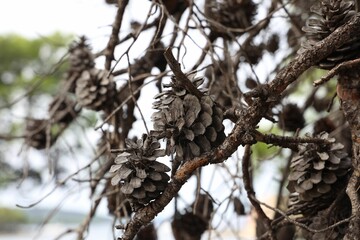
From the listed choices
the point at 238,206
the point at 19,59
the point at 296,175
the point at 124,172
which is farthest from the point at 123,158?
the point at 19,59

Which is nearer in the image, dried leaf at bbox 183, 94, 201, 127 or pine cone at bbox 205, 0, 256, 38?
dried leaf at bbox 183, 94, 201, 127

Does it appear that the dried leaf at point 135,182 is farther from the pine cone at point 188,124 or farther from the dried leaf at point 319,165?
A: the dried leaf at point 319,165

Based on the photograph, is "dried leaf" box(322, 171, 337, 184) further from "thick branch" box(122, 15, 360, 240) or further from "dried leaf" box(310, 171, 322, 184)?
"thick branch" box(122, 15, 360, 240)

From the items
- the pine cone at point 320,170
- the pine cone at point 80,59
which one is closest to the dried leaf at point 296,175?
the pine cone at point 320,170

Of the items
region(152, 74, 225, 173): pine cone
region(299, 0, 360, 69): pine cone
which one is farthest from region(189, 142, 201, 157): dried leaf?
region(299, 0, 360, 69): pine cone

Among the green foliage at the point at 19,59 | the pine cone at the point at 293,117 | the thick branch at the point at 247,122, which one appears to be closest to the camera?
the thick branch at the point at 247,122

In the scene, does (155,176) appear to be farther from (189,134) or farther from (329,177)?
(329,177)

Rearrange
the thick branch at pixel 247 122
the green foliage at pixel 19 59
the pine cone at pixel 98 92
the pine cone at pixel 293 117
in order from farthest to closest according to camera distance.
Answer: the green foliage at pixel 19 59 → the pine cone at pixel 293 117 → the pine cone at pixel 98 92 → the thick branch at pixel 247 122

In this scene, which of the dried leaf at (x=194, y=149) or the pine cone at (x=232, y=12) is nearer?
the dried leaf at (x=194, y=149)
